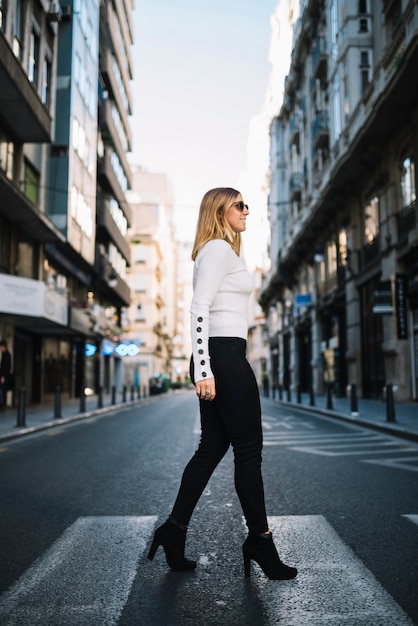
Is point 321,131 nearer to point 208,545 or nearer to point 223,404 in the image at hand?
point 208,545

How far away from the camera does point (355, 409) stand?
15.3 meters

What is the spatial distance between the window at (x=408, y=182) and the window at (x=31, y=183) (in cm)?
1248

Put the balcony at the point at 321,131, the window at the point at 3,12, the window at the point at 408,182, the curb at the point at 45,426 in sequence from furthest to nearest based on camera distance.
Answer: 1. the balcony at the point at 321,131
2. the window at the point at 408,182
3. the window at the point at 3,12
4. the curb at the point at 45,426

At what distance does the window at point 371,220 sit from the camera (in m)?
22.0

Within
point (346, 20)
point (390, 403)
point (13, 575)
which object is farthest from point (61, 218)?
point (13, 575)

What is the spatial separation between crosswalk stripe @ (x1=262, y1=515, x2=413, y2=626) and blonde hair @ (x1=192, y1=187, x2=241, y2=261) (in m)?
1.68

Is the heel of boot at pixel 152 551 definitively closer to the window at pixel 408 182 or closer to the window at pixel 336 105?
the window at pixel 408 182

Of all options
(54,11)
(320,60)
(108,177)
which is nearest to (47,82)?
(54,11)

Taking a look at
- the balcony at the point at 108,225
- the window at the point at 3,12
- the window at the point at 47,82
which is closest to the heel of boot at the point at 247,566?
the window at the point at 3,12

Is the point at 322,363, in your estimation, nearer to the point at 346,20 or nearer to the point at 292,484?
the point at 346,20

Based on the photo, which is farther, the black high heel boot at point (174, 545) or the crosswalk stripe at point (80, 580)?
the black high heel boot at point (174, 545)

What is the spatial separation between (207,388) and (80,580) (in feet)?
3.59

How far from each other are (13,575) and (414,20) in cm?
1606

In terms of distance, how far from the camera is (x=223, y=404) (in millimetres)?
3180
